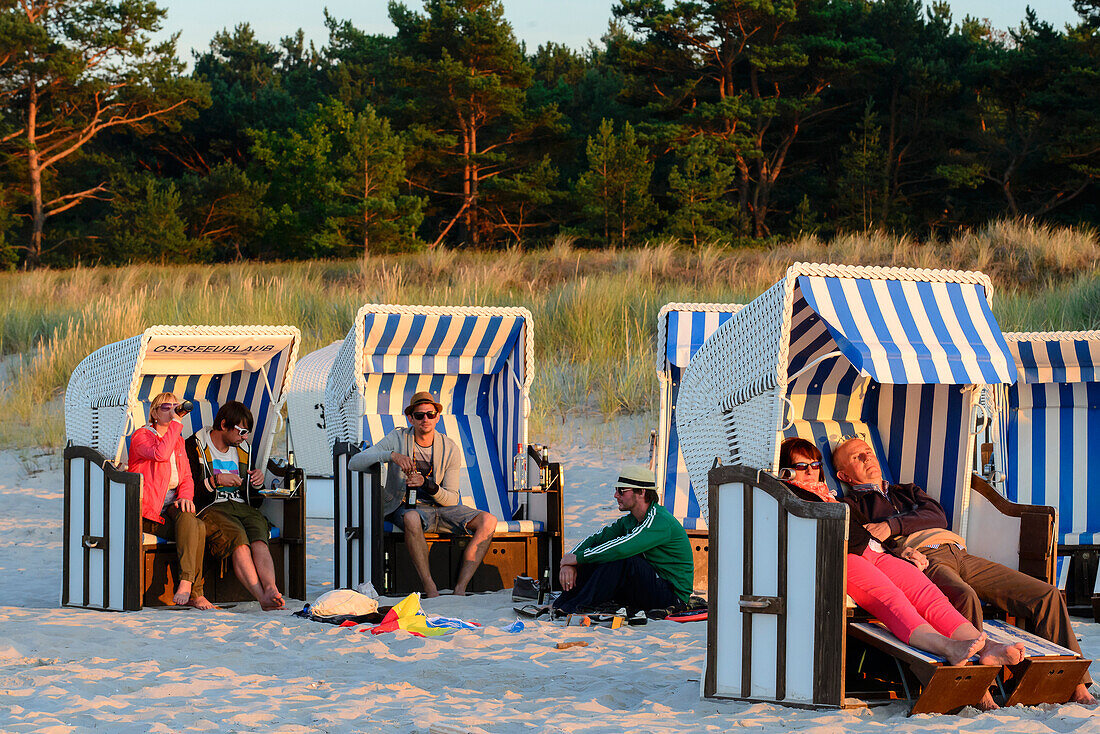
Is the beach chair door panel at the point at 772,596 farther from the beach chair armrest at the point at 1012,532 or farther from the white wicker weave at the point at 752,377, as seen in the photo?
the beach chair armrest at the point at 1012,532

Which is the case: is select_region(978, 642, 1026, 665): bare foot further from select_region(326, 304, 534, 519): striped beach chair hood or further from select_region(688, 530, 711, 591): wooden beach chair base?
select_region(326, 304, 534, 519): striped beach chair hood

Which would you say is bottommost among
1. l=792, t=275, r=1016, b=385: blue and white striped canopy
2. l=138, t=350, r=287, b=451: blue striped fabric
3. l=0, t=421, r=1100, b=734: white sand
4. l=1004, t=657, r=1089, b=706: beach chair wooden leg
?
l=0, t=421, r=1100, b=734: white sand

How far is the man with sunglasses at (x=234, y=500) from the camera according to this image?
22.0 feet

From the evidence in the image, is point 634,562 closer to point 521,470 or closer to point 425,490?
point 521,470

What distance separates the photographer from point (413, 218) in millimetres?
27953

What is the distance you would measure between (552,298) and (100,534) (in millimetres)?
9270

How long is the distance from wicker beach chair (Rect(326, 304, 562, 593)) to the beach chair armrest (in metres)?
2.73

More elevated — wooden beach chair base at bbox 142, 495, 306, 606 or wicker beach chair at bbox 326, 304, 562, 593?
wicker beach chair at bbox 326, 304, 562, 593

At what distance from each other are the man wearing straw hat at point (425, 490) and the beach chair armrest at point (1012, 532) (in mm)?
2956

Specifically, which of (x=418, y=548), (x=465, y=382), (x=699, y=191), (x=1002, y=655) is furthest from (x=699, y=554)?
(x=699, y=191)

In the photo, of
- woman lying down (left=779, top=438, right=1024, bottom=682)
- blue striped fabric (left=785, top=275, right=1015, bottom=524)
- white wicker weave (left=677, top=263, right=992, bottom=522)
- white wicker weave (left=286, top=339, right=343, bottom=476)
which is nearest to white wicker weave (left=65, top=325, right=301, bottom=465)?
white wicker weave (left=286, top=339, right=343, bottom=476)

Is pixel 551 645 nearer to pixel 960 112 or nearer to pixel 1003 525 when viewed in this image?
pixel 1003 525

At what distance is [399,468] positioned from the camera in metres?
7.16

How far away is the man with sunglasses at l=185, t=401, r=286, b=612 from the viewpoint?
6.71 metres
